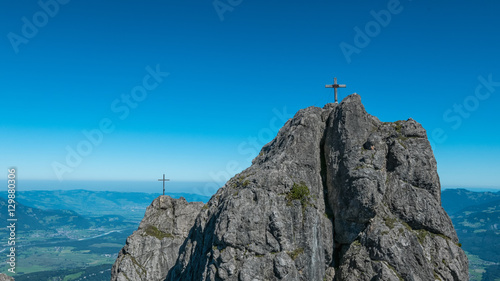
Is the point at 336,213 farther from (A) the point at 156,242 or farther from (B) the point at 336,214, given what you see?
(A) the point at 156,242

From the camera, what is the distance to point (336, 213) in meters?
29.8

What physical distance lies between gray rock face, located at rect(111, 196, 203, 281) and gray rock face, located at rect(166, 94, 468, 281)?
72.9 ft

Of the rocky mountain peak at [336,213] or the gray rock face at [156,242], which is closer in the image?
the rocky mountain peak at [336,213]

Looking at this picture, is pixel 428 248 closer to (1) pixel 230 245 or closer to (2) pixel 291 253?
(2) pixel 291 253

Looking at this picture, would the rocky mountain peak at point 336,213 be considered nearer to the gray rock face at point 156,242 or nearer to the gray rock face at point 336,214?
the gray rock face at point 336,214

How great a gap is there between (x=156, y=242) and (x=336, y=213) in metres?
35.6

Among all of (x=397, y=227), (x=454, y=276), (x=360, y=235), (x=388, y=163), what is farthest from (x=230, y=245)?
(x=454, y=276)

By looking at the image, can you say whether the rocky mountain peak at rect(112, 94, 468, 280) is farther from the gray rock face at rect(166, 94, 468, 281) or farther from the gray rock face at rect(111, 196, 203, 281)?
the gray rock face at rect(111, 196, 203, 281)

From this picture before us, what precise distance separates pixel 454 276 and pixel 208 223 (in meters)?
21.5

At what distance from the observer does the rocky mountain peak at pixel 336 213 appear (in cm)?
2617

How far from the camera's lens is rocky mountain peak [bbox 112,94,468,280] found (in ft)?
85.9

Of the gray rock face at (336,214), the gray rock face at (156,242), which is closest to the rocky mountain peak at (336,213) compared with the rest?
the gray rock face at (336,214)

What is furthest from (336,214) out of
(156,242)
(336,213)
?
(156,242)

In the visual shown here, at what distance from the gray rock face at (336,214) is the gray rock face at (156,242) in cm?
2223
